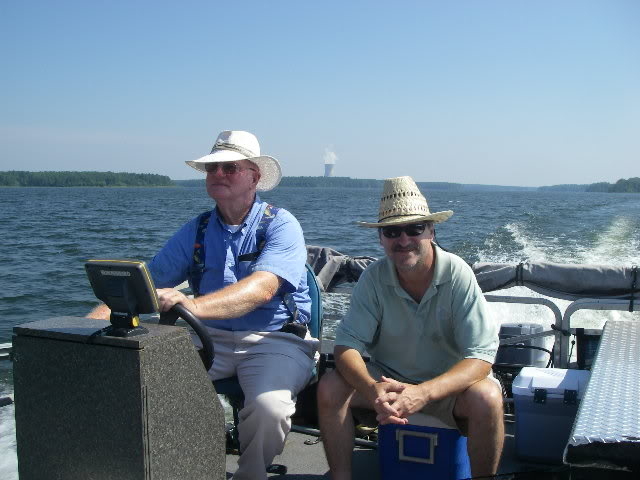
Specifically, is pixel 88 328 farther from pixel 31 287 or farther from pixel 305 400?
pixel 31 287

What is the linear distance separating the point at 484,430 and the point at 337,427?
609mm

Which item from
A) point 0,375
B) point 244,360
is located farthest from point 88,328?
point 0,375

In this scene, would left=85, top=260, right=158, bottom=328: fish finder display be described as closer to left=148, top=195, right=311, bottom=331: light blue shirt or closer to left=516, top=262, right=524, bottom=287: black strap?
left=148, top=195, right=311, bottom=331: light blue shirt

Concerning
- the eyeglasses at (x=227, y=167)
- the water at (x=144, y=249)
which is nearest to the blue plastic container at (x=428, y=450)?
the eyeglasses at (x=227, y=167)

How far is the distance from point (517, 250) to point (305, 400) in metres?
13.4

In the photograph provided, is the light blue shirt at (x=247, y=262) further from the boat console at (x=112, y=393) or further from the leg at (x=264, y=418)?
the boat console at (x=112, y=393)

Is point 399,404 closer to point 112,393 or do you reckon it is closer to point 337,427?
point 337,427

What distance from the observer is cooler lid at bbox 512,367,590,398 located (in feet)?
10.6

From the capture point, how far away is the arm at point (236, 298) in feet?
8.95

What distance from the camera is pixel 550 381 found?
3.33 meters

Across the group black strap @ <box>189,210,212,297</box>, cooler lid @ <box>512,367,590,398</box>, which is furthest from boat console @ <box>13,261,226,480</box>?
cooler lid @ <box>512,367,590,398</box>

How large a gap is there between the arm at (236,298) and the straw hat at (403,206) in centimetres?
55

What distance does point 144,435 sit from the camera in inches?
78.7

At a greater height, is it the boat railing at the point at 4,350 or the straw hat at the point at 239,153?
the straw hat at the point at 239,153
